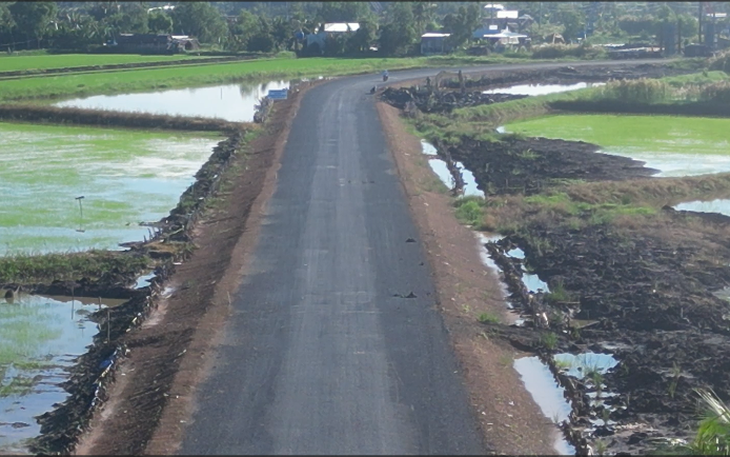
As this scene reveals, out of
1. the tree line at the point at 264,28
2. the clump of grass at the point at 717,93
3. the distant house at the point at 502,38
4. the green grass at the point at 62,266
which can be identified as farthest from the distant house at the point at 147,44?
the green grass at the point at 62,266

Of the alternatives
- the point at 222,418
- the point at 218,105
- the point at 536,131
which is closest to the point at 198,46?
the point at 218,105

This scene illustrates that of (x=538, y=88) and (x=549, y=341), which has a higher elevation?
(x=538, y=88)

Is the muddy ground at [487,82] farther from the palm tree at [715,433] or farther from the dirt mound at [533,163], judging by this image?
the palm tree at [715,433]

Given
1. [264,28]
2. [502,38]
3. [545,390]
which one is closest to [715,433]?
[545,390]

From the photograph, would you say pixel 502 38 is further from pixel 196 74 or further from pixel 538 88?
pixel 196 74

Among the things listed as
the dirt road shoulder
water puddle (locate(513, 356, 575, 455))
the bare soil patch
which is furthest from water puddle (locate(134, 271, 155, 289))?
water puddle (locate(513, 356, 575, 455))

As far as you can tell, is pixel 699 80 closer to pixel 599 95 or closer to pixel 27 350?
pixel 599 95
